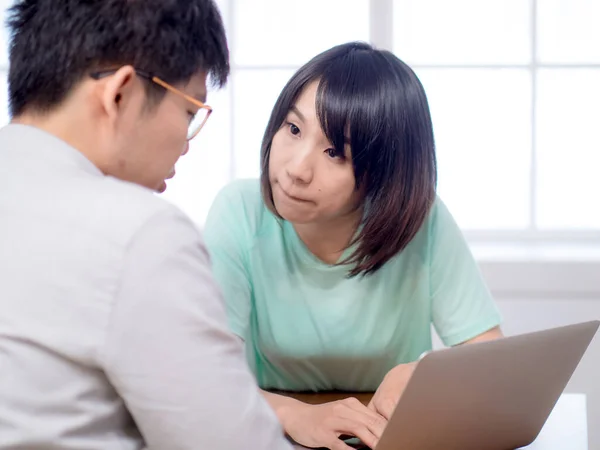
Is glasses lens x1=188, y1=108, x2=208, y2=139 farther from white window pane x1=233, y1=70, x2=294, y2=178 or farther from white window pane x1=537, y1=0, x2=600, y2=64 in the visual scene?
white window pane x1=537, y1=0, x2=600, y2=64

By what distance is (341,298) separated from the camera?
65.2 inches

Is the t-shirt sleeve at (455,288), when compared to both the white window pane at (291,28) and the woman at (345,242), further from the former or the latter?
the white window pane at (291,28)

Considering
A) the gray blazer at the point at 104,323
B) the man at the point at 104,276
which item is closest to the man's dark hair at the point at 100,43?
the man at the point at 104,276

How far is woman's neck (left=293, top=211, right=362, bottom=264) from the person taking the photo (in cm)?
165

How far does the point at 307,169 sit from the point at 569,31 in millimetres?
1699

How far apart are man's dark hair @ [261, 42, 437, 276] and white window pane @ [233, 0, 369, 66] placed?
1.31 metres

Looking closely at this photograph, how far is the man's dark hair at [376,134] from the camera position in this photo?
4.79 feet

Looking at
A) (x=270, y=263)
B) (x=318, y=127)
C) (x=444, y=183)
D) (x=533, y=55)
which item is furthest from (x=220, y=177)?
(x=318, y=127)

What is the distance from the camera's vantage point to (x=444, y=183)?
291 centimetres

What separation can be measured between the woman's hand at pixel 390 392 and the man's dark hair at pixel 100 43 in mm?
641

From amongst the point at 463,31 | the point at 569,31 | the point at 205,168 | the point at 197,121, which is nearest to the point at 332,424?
the point at 197,121

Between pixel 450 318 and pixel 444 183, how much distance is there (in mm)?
1315

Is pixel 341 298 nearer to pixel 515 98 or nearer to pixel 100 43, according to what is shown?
pixel 100 43

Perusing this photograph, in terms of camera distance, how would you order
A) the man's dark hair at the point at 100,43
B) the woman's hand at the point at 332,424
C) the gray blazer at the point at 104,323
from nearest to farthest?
the gray blazer at the point at 104,323, the man's dark hair at the point at 100,43, the woman's hand at the point at 332,424
